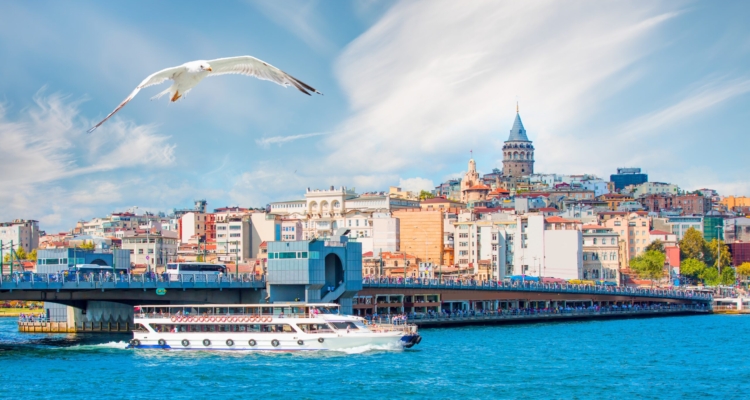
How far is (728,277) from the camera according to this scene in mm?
124938

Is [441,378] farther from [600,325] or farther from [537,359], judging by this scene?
[600,325]

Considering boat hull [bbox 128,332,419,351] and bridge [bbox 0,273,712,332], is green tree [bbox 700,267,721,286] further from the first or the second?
boat hull [bbox 128,332,419,351]

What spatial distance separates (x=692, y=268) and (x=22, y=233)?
298ft

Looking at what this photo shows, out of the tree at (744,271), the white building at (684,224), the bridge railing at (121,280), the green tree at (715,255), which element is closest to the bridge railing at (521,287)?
the bridge railing at (121,280)

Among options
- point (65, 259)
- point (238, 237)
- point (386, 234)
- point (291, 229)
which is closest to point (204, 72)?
point (65, 259)

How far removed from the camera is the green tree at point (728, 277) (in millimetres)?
123688

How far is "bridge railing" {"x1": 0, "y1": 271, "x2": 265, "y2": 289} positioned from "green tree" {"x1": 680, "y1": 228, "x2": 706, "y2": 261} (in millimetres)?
82425

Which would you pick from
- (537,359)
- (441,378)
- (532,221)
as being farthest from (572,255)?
(441,378)

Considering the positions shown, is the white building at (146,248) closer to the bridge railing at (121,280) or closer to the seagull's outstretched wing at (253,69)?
the bridge railing at (121,280)

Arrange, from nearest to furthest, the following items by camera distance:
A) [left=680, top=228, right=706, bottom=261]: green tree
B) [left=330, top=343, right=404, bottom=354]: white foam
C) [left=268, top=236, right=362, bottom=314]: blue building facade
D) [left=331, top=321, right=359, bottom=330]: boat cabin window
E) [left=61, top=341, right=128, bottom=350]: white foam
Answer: [left=330, top=343, right=404, bottom=354]: white foam, [left=331, top=321, right=359, bottom=330]: boat cabin window, [left=61, top=341, right=128, bottom=350]: white foam, [left=268, top=236, right=362, bottom=314]: blue building facade, [left=680, top=228, right=706, bottom=261]: green tree

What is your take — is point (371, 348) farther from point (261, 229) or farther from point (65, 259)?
point (261, 229)

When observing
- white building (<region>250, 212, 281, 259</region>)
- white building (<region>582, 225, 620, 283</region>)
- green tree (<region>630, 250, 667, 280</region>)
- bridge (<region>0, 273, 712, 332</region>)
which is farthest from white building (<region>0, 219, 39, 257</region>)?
green tree (<region>630, 250, 667, 280</region>)

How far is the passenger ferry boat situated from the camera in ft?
172

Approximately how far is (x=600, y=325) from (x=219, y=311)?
34.1 meters
